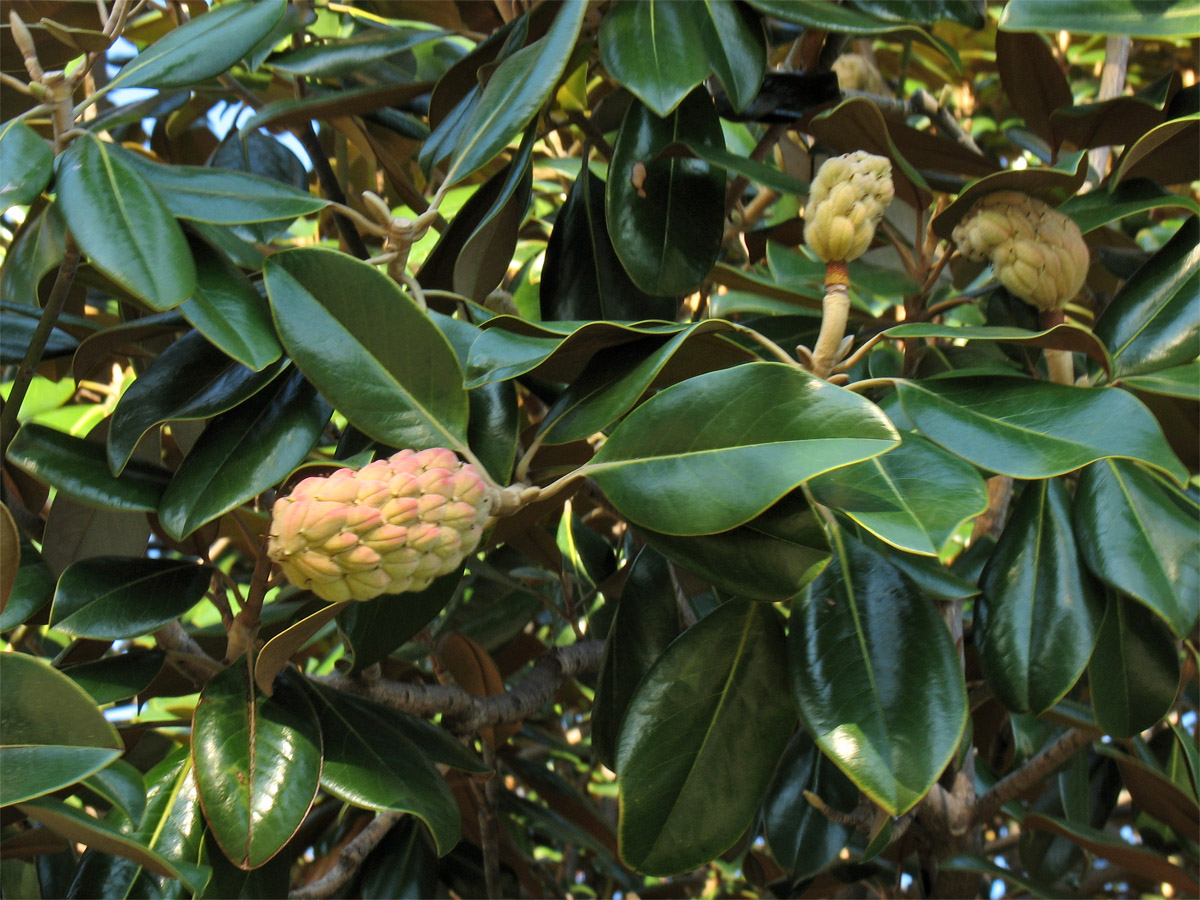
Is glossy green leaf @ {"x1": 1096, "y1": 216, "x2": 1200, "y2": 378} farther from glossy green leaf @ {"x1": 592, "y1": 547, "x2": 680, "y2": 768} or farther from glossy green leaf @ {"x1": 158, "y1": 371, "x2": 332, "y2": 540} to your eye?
glossy green leaf @ {"x1": 158, "y1": 371, "x2": 332, "y2": 540}

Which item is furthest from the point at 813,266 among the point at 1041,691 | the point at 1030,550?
the point at 1041,691

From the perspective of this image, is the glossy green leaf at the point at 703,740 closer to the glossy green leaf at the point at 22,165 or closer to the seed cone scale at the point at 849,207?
the seed cone scale at the point at 849,207

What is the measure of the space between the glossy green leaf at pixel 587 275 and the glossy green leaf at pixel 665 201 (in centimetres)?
4

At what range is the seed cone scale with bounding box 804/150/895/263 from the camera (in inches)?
33.0

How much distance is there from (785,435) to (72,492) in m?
0.54

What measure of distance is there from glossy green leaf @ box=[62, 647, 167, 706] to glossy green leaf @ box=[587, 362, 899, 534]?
476 millimetres

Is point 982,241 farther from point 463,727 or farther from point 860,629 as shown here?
point 463,727

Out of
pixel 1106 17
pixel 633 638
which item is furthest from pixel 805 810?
pixel 1106 17

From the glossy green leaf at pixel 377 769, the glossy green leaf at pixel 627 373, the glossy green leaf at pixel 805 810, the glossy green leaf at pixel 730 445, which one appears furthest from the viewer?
the glossy green leaf at pixel 805 810

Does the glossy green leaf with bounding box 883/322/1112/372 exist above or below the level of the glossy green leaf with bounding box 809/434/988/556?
above

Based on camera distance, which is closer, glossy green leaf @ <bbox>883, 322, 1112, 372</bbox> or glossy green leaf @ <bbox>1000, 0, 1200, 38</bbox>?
glossy green leaf @ <bbox>883, 322, 1112, 372</bbox>

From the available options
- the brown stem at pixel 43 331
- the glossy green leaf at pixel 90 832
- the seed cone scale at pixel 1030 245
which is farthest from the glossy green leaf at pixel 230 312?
the seed cone scale at pixel 1030 245

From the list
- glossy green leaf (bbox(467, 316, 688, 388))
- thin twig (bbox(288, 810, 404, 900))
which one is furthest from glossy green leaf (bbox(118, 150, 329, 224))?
thin twig (bbox(288, 810, 404, 900))

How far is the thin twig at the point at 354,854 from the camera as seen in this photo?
1.12 meters
